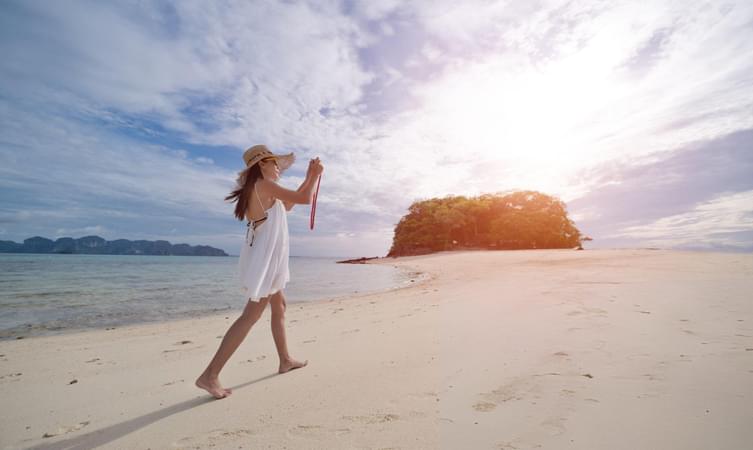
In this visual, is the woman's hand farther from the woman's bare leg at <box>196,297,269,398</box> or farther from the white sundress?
the woman's bare leg at <box>196,297,269,398</box>

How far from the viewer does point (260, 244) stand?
2.68 m

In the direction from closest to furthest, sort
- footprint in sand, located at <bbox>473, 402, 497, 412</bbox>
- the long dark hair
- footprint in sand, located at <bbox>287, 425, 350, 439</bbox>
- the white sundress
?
footprint in sand, located at <bbox>287, 425, 350, 439</bbox>
footprint in sand, located at <bbox>473, 402, 497, 412</bbox>
the white sundress
the long dark hair

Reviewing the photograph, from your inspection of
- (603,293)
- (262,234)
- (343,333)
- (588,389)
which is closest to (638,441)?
(588,389)

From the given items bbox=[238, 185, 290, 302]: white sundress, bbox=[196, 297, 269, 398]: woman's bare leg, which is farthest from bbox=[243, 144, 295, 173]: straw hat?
bbox=[196, 297, 269, 398]: woman's bare leg

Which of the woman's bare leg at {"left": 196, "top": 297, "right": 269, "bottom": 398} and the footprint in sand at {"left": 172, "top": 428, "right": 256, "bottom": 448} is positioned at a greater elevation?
the woman's bare leg at {"left": 196, "top": 297, "right": 269, "bottom": 398}

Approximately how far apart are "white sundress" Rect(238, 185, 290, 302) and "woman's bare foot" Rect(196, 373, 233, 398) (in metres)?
0.62

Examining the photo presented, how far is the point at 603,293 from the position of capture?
17.9ft

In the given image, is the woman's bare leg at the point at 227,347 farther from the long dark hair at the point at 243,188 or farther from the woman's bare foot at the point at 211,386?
the long dark hair at the point at 243,188

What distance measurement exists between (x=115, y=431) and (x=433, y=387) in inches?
77.8

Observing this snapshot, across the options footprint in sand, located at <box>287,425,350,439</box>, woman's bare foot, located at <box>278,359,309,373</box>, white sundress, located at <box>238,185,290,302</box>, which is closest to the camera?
footprint in sand, located at <box>287,425,350,439</box>

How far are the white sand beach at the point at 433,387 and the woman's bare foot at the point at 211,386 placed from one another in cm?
7

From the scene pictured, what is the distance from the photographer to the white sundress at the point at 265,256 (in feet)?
8.57

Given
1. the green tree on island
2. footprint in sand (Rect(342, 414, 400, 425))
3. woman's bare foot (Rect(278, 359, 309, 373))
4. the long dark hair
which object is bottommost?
woman's bare foot (Rect(278, 359, 309, 373))

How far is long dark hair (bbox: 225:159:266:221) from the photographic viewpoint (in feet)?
9.07
